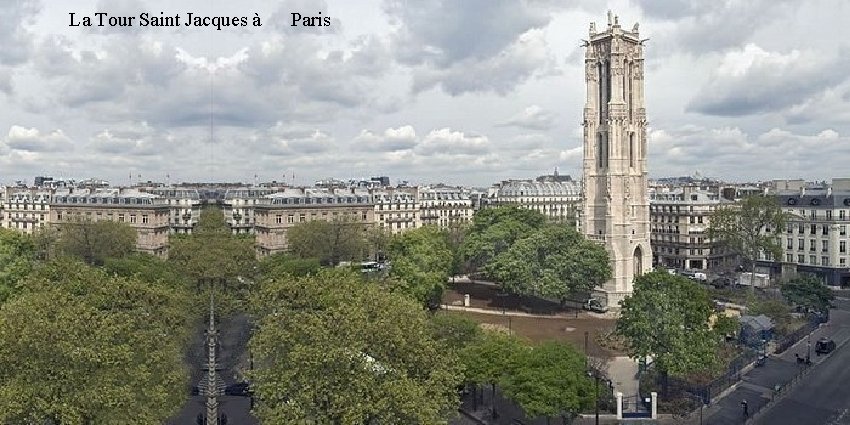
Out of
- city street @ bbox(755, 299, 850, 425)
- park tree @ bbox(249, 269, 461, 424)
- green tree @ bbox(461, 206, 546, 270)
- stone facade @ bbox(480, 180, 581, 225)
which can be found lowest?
city street @ bbox(755, 299, 850, 425)

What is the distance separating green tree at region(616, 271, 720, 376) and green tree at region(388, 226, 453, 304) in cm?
2250

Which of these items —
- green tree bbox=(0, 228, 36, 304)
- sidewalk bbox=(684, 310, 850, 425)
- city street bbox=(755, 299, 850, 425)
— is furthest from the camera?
green tree bbox=(0, 228, 36, 304)

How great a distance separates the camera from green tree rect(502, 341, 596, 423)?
36750 millimetres

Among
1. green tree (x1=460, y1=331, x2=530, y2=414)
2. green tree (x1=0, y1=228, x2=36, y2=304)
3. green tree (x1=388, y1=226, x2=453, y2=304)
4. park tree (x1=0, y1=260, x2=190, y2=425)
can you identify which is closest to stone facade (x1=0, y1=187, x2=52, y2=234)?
green tree (x1=0, y1=228, x2=36, y2=304)

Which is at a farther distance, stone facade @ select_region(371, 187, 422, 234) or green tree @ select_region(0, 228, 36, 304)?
stone facade @ select_region(371, 187, 422, 234)

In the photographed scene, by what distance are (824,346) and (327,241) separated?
184 feet

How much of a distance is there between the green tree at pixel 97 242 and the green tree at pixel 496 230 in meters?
41.3

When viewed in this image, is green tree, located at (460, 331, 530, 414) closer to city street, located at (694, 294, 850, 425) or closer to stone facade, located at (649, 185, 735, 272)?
city street, located at (694, 294, 850, 425)

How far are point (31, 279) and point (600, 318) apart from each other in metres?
52.8

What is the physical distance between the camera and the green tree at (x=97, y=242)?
84625 mm

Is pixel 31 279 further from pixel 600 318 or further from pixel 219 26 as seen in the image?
pixel 600 318

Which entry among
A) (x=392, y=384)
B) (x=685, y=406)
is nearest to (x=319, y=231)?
(x=685, y=406)

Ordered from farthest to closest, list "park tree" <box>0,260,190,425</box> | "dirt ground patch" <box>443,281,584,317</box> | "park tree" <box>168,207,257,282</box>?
"dirt ground patch" <box>443,281,584,317</box>, "park tree" <box>168,207,257,282</box>, "park tree" <box>0,260,190,425</box>

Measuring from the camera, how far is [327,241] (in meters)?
89.9
